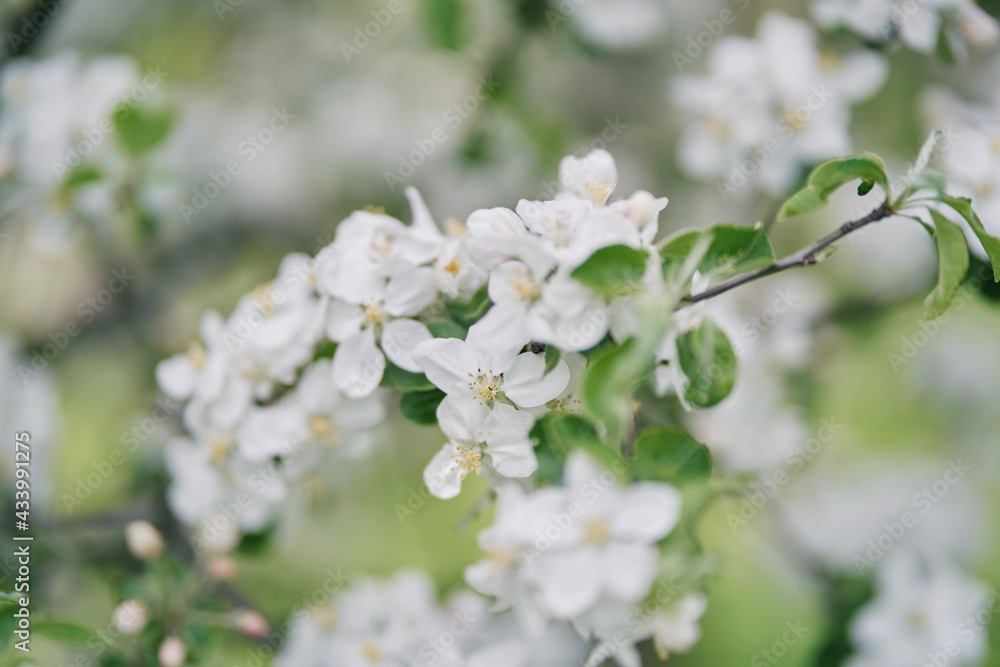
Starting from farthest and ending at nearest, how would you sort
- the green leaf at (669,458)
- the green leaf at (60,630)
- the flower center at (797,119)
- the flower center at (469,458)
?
the flower center at (797,119)
the green leaf at (60,630)
the flower center at (469,458)
the green leaf at (669,458)

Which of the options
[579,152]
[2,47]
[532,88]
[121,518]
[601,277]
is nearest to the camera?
[601,277]

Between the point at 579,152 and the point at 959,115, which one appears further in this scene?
the point at 579,152

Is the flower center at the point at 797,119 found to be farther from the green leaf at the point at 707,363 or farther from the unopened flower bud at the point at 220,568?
the unopened flower bud at the point at 220,568

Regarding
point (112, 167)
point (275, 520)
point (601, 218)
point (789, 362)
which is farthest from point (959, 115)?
point (112, 167)

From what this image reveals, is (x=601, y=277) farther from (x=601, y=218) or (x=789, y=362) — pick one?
(x=789, y=362)

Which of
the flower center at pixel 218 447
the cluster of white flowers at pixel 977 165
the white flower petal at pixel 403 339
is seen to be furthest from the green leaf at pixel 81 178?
the cluster of white flowers at pixel 977 165

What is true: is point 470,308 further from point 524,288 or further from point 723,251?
point 723,251

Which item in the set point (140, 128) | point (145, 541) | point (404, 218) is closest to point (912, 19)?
point (404, 218)
